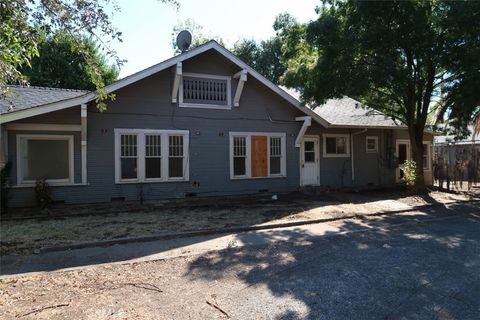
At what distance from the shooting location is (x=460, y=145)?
26297 millimetres

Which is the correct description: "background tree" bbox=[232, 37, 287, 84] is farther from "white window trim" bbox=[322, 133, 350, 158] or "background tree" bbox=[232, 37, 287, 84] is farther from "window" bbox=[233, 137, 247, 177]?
"window" bbox=[233, 137, 247, 177]

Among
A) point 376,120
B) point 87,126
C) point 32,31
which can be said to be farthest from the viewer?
point 376,120

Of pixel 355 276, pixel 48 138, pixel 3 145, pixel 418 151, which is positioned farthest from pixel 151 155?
pixel 418 151

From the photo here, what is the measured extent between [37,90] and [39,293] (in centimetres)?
1100

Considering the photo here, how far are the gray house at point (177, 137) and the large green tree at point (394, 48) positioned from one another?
222 cm

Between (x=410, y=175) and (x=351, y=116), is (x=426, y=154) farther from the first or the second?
(x=351, y=116)

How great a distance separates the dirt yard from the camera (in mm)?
7904

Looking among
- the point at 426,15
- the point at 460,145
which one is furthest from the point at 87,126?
the point at 460,145

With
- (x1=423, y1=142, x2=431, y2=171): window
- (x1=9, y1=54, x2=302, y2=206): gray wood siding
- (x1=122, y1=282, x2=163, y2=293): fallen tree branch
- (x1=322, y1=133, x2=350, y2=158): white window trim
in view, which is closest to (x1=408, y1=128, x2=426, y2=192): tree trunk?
(x1=322, y1=133, x2=350, y2=158): white window trim

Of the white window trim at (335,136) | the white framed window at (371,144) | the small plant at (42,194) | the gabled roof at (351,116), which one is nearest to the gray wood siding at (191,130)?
the small plant at (42,194)

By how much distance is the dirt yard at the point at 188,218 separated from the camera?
7904 millimetres

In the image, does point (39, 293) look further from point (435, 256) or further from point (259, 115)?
point (259, 115)

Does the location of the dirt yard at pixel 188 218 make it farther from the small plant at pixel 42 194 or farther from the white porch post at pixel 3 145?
the white porch post at pixel 3 145

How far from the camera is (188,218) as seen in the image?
10.1 m
